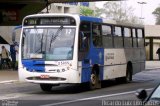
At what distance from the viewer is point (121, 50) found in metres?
24.1

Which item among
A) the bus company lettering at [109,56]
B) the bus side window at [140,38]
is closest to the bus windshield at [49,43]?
the bus company lettering at [109,56]

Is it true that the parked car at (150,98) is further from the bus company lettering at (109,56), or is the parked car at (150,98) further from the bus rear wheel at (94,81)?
the bus company lettering at (109,56)

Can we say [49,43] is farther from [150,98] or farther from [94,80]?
[150,98]

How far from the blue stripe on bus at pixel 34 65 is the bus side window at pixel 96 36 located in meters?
2.84

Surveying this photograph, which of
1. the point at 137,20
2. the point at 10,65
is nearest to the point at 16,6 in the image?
the point at 10,65

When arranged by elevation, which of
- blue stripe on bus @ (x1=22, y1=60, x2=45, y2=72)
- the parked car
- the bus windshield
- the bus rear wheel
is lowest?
the bus rear wheel

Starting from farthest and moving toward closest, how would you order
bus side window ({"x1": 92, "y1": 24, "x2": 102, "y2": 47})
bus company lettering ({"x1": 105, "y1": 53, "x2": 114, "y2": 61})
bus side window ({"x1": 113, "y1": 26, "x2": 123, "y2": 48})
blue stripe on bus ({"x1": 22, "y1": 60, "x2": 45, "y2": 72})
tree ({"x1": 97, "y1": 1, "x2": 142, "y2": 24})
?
tree ({"x1": 97, "y1": 1, "x2": 142, "y2": 24}) < bus side window ({"x1": 113, "y1": 26, "x2": 123, "y2": 48}) < bus company lettering ({"x1": 105, "y1": 53, "x2": 114, "y2": 61}) < bus side window ({"x1": 92, "y1": 24, "x2": 102, "y2": 47}) < blue stripe on bus ({"x1": 22, "y1": 60, "x2": 45, "y2": 72})

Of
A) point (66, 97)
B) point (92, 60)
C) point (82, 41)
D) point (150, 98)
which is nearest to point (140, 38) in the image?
point (92, 60)

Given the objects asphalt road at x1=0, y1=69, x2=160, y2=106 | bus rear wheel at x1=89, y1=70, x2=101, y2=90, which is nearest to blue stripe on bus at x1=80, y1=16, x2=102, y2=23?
bus rear wheel at x1=89, y1=70, x2=101, y2=90

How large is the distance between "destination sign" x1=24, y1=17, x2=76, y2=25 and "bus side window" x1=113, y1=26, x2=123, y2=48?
4.36 metres

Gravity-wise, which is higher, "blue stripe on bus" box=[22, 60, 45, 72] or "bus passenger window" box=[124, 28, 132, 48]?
"bus passenger window" box=[124, 28, 132, 48]

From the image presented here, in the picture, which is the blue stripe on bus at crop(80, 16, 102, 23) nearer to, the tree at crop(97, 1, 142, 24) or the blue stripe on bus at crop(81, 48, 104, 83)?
the blue stripe on bus at crop(81, 48, 104, 83)

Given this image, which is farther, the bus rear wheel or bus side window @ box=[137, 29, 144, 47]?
bus side window @ box=[137, 29, 144, 47]

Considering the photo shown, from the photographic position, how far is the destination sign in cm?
1923
